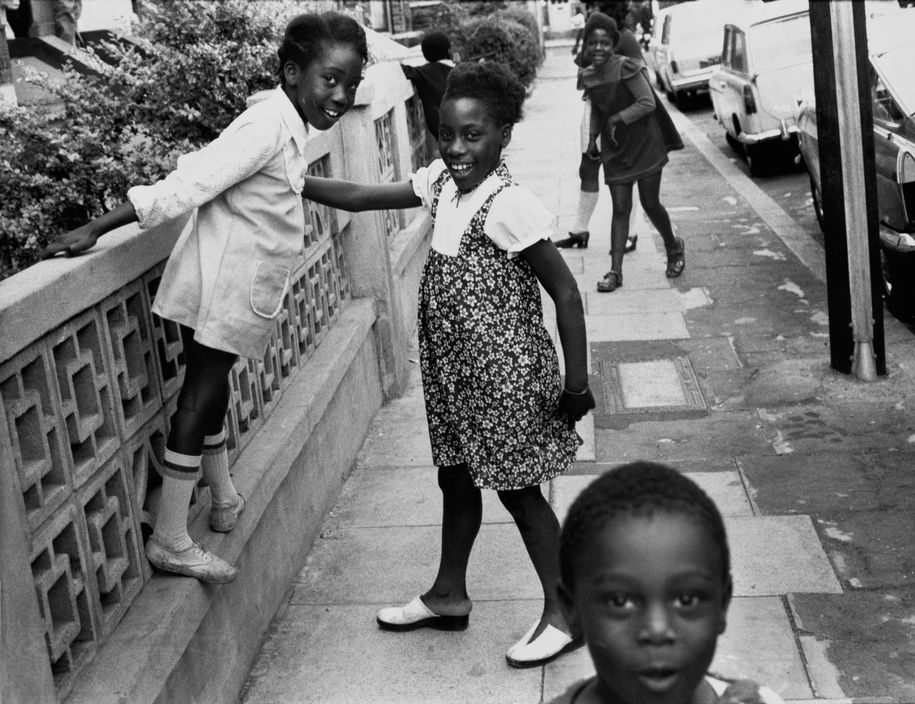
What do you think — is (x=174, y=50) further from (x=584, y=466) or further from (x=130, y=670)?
(x=130, y=670)

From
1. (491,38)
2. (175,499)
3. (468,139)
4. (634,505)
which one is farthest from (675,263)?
(491,38)

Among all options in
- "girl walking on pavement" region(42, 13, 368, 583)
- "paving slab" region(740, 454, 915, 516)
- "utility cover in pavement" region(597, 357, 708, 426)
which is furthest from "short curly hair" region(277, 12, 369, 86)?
"utility cover in pavement" region(597, 357, 708, 426)

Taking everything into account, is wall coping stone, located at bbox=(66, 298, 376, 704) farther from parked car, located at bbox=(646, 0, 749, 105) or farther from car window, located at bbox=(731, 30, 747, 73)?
parked car, located at bbox=(646, 0, 749, 105)

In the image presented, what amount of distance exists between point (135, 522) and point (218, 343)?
20.9 inches

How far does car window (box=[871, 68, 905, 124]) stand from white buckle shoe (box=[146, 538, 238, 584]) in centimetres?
588

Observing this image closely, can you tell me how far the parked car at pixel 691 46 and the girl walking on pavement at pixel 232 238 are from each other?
1771 centimetres

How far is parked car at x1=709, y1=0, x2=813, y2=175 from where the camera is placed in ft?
44.7

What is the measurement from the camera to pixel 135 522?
3.51m

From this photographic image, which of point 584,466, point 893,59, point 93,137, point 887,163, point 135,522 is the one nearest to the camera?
point 135,522

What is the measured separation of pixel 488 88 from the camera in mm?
3727

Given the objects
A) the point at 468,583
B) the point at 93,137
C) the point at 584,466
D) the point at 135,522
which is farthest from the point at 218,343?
the point at 93,137

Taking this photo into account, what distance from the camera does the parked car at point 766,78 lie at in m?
13.6

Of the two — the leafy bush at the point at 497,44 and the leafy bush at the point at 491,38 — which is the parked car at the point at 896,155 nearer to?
the leafy bush at the point at 491,38

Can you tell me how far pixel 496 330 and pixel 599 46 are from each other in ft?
17.7
